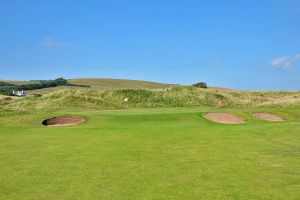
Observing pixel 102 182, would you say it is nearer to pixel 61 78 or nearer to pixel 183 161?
pixel 183 161

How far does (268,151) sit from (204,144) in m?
2.69

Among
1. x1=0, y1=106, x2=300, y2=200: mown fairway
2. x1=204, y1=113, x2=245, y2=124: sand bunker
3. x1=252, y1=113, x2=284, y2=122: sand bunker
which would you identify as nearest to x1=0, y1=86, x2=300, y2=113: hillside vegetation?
x1=252, y1=113, x2=284, y2=122: sand bunker

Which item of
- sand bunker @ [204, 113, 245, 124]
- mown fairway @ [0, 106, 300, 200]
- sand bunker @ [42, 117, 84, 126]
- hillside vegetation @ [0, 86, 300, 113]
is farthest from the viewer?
hillside vegetation @ [0, 86, 300, 113]

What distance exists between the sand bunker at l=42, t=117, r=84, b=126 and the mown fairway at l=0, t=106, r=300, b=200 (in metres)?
5.23

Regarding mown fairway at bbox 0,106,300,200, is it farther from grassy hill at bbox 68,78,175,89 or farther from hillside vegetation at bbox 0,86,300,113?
grassy hill at bbox 68,78,175,89

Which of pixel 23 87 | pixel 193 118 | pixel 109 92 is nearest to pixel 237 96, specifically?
pixel 109 92

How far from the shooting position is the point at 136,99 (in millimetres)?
59062

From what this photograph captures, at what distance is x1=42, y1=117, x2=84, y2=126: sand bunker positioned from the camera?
2871 centimetres

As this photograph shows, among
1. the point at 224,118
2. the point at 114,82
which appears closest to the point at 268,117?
the point at 224,118

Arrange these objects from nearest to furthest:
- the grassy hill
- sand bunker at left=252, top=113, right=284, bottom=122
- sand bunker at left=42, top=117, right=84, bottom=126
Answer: sand bunker at left=42, top=117, right=84, bottom=126, sand bunker at left=252, top=113, right=284, bottom=122, the grassy hill

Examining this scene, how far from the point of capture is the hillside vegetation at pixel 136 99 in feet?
172

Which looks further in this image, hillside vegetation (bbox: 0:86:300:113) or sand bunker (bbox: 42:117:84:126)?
hillside vegetation (bbox: 0:86:300:113)

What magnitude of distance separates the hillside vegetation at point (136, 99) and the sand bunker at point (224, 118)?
2213 cm

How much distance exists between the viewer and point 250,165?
1362 centimetres
